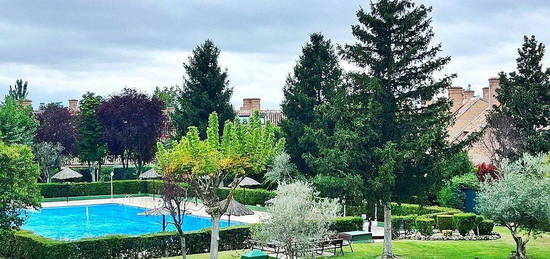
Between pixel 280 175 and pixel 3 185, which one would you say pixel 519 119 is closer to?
pixel 280 175

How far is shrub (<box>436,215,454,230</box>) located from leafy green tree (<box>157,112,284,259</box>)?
438 inches

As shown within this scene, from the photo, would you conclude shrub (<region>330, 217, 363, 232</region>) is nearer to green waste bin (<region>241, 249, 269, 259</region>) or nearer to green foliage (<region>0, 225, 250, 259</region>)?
green foliage (<region>0, 225, 250, 259</region>)

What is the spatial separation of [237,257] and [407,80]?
29.4ft

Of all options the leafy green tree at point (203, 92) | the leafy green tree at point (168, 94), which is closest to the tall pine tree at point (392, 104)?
the leafy green tree at point (203, 92)

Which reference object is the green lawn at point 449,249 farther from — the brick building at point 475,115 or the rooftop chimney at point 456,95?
the rooftop chimney at point 456,95

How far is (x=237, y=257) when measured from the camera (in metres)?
23.6

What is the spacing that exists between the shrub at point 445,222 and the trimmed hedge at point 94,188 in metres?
24.5

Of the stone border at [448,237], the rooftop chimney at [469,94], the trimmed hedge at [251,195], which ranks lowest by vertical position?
the stone border at [448,237]

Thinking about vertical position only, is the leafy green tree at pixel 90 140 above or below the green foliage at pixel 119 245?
above

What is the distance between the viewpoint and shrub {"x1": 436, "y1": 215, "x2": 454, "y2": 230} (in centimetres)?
3009

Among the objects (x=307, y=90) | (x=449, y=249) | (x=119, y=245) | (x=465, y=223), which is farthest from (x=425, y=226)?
(x=307, y=90)

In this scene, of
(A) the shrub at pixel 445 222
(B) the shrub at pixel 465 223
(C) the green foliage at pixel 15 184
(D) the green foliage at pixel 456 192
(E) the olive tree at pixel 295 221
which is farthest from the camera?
(D) the green foliage at pixel 456 192

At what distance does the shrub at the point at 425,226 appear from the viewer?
96.1 feet

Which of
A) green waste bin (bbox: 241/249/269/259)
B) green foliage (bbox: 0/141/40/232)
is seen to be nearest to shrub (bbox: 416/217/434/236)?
green waste bin (bbox: 241/249/269/259)
